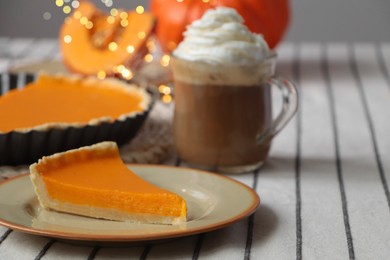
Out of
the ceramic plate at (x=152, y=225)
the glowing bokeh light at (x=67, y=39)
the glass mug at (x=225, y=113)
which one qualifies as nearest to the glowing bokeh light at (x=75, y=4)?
the glowing bokeh light at (x=67, y=39)

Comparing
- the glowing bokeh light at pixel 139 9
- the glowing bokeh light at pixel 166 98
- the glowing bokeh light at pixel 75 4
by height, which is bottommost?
the glowing bokeh light at pixel 166 98

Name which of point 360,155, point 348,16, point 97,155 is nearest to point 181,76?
point 97,155

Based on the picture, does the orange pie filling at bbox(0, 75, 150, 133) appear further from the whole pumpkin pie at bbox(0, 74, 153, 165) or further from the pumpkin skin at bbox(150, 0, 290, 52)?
the pumpkin skin at bbox(150, 0, 290, 52)

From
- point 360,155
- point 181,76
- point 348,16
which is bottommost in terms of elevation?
point 348,16

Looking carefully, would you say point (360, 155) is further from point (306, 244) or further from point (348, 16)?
point (348, 16)

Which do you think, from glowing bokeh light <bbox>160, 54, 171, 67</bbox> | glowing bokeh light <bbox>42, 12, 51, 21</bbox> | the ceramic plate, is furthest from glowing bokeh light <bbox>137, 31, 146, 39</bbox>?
glowing bokeh light <bbox>42, 12, 51, 21</bbox>

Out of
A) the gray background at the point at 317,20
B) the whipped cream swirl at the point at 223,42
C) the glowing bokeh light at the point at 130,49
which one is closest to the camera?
the whipped cream swirl at the point at 223,42

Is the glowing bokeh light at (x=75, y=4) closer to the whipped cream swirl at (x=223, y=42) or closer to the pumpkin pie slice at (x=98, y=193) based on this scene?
the whipped cream swirl at (x=223, y=42)
